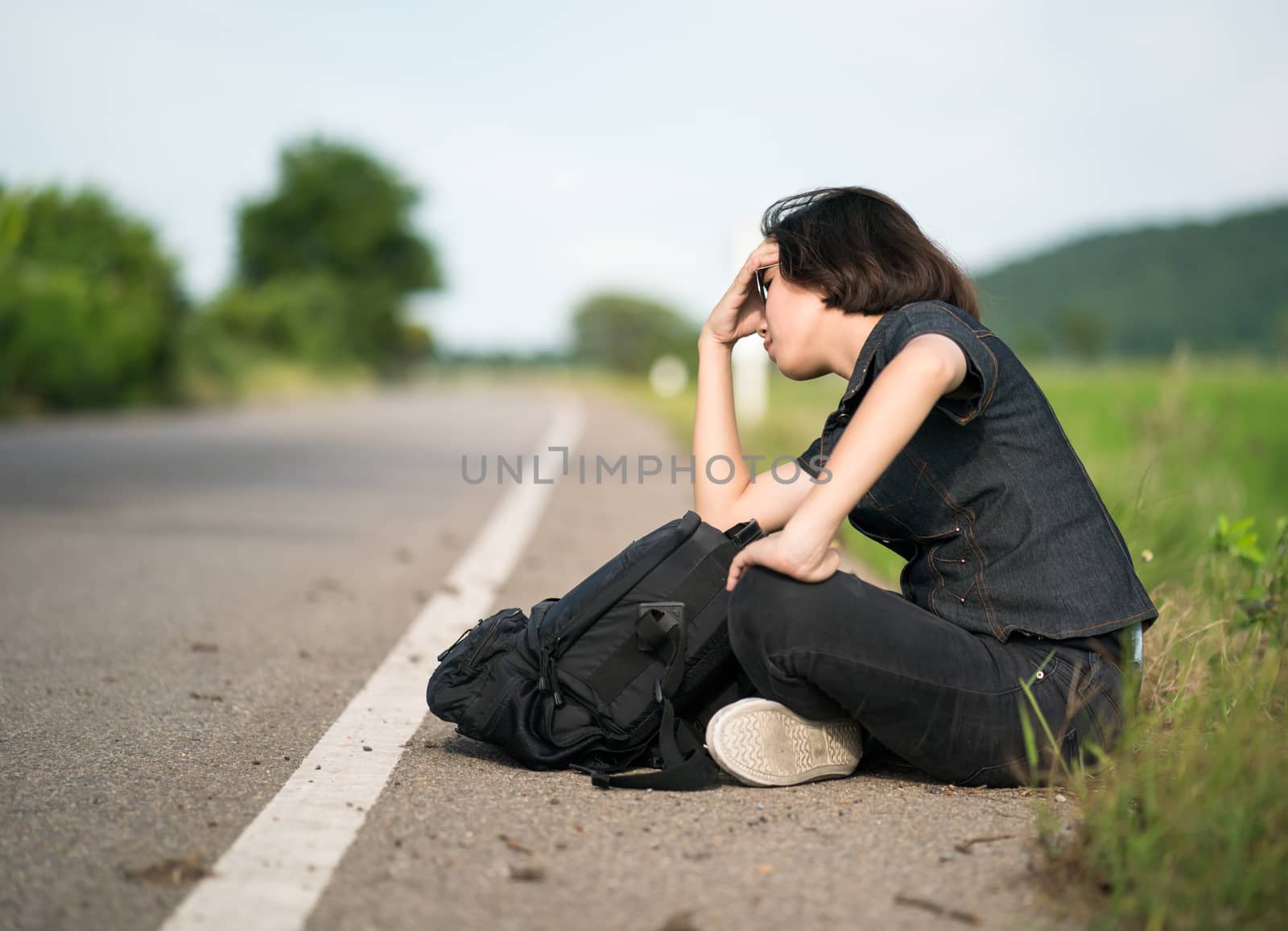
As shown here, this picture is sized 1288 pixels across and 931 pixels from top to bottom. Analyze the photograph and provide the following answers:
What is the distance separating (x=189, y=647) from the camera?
411cm

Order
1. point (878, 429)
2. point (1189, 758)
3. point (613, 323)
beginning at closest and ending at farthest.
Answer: point (1189, 758) → point (878, 429) → point (613, 323)

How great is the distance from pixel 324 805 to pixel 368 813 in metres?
0.11

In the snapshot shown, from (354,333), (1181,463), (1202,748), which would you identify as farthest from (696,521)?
(354,333)

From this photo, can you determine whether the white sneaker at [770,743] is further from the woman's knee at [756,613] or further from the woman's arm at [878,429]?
the woman's arm at [878,429]

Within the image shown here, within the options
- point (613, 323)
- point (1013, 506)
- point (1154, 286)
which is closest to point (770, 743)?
point (1013, 506)

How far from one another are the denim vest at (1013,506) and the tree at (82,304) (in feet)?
46.4

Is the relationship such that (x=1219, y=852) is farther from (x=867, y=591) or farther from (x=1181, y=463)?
(x=1181, y=463)

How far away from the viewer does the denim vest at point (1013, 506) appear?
2576 mm

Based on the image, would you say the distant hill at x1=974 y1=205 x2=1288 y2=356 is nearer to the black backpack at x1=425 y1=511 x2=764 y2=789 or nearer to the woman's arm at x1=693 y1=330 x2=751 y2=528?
the woman's arm at x1=693 y1=330 x2=751 y2=528

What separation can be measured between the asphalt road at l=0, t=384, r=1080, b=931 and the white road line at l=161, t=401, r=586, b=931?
0.13ft

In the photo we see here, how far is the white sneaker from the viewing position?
2615 millimetres

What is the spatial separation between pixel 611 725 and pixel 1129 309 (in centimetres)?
10881

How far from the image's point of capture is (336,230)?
59.0 metres

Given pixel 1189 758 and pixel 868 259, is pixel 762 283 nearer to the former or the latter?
pixel 868 259
